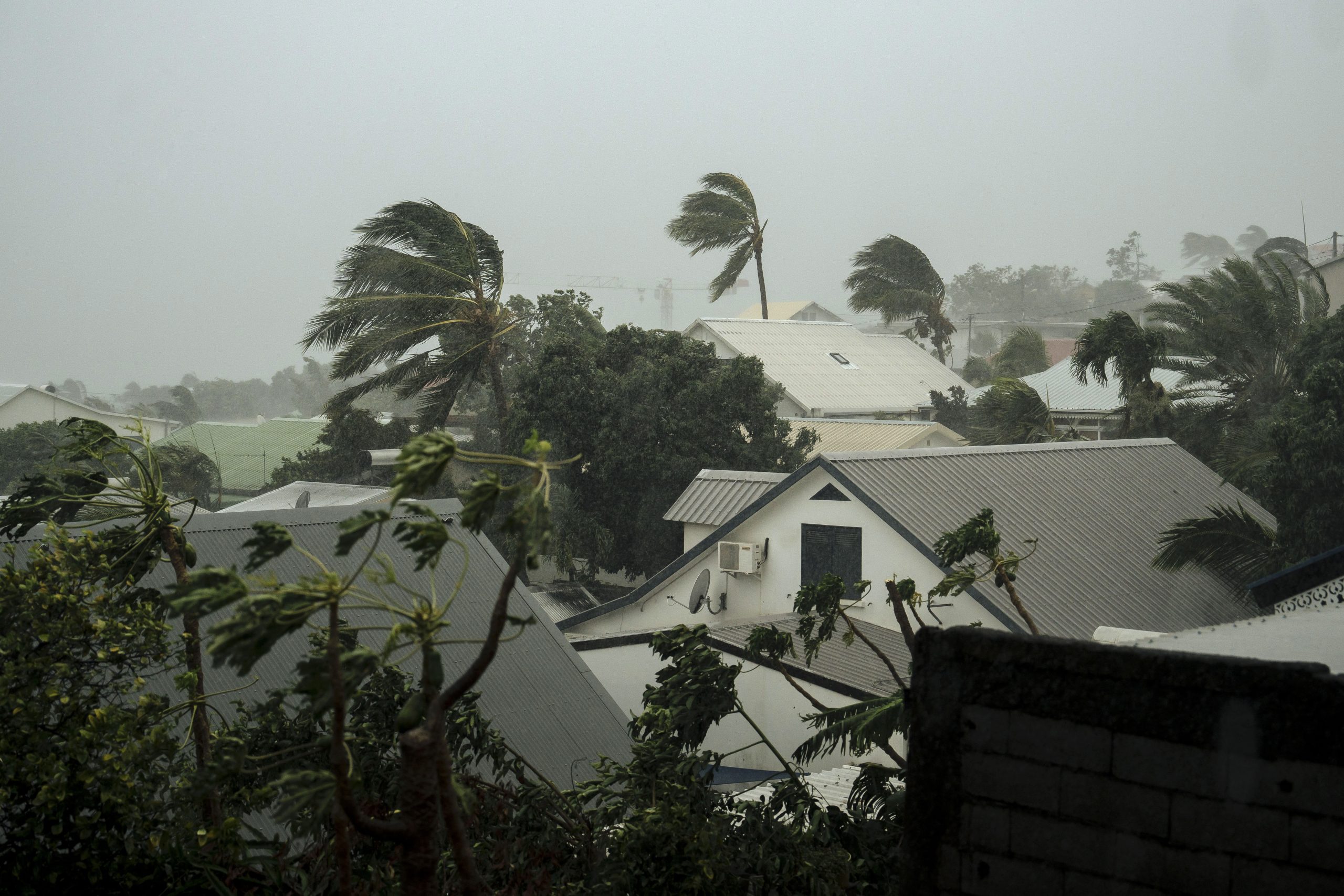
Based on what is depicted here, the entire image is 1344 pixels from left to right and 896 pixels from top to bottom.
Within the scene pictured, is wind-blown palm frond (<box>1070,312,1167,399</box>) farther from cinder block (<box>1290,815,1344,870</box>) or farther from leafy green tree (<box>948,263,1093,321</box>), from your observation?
leafy green tree (<box>948,263,1093,321</box>)

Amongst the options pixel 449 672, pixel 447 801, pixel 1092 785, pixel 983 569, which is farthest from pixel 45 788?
pixel 983 569

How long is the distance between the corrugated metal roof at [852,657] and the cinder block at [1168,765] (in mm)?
7994

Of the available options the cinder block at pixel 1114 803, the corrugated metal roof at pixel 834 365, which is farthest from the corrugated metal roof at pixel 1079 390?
the cinder block at pixel 1114 803

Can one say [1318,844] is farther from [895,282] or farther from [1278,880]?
[895,282]

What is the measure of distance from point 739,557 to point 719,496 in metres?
3.31

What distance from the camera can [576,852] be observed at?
457 cm

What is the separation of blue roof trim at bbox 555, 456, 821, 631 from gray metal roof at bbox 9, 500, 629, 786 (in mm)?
5482

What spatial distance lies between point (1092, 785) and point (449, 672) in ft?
20.2

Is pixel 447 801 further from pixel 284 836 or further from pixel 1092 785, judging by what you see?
pixel 284 836

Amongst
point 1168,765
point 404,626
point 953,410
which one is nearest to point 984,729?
point 1168,765

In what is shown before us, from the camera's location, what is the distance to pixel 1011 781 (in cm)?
335

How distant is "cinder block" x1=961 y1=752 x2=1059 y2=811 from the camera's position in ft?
10.8

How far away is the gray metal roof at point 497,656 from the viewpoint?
28.0 ft

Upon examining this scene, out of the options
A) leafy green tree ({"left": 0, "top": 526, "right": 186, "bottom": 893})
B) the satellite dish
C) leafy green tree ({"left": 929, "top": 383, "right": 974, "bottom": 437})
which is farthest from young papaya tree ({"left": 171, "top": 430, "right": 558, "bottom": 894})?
leafy green tree ({"left": 929, "top": 383, "right": 974, "bottom": 437})
